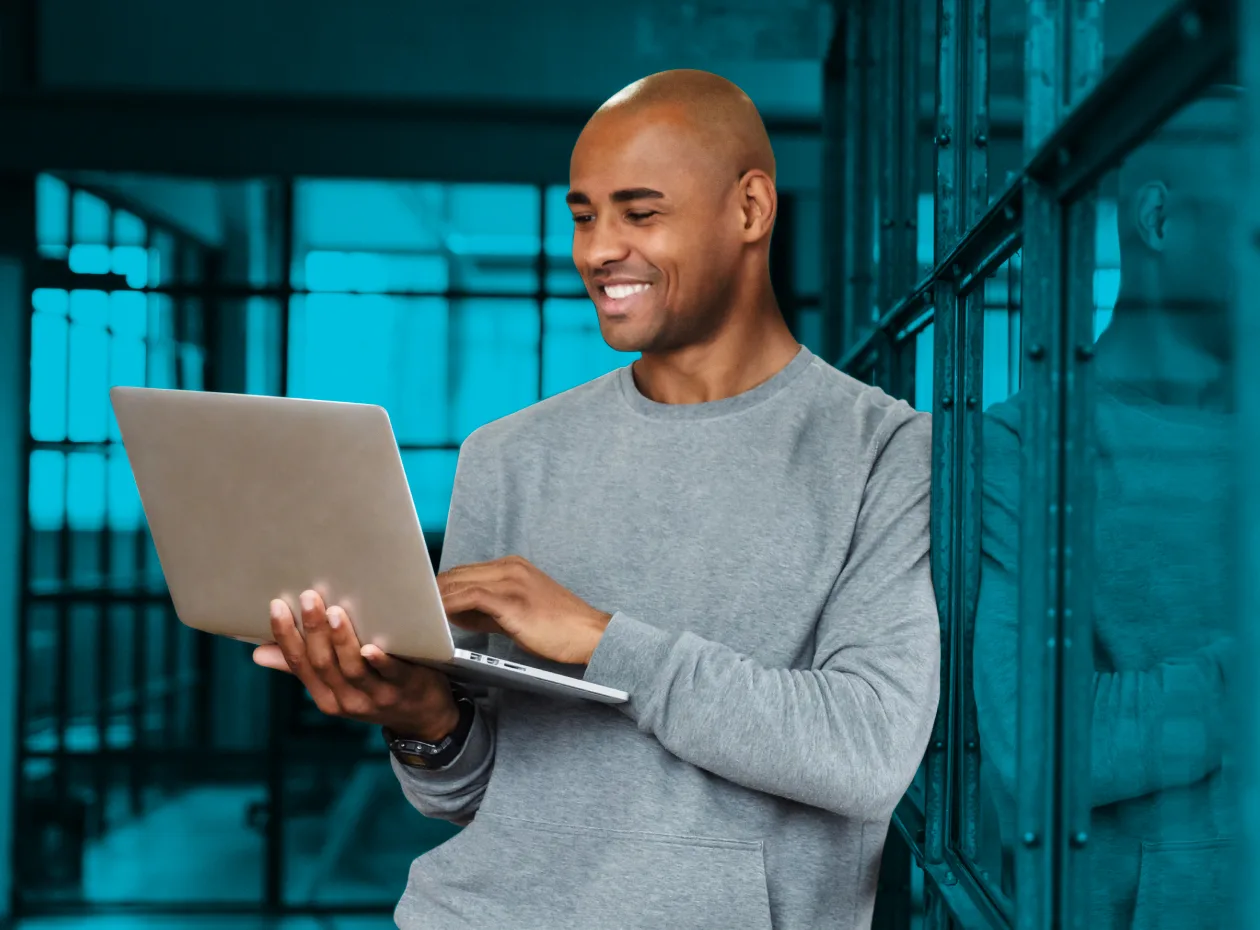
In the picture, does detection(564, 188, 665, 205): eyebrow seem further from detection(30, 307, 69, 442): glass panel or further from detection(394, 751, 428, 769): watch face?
detection(30, 307, 69, 442): glass panel

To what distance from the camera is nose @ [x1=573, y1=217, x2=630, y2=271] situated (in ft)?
3.71

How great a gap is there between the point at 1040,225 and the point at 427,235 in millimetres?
5805

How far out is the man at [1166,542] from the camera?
0.60m

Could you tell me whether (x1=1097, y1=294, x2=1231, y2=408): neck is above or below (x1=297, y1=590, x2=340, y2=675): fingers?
above

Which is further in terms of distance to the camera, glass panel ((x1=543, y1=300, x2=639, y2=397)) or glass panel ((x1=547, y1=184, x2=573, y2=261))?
glass panel ((x1=547, y1=184, x2=573, y2=261))

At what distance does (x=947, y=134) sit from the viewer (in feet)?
4.41

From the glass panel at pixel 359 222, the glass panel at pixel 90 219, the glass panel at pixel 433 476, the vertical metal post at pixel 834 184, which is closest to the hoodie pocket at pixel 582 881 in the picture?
the vertical metal post at pixel 834 184

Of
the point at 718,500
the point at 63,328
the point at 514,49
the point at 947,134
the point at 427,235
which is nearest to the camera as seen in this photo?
the point at 718,500

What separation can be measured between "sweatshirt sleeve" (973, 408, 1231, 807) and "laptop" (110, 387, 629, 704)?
0.31m

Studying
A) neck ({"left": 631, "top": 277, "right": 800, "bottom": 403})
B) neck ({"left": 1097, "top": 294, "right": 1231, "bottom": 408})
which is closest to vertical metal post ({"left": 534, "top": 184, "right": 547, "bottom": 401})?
neck ({"left": 631, "top": 277, "right": 800, "bottom": 403})

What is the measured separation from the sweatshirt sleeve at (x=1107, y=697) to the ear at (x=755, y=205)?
11.2 inches

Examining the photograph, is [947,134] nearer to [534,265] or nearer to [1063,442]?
[1063,442]

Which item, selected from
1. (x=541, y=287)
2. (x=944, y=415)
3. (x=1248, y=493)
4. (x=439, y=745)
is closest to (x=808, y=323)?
(x=541, y=287)

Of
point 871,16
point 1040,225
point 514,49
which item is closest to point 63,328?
point 514,49
